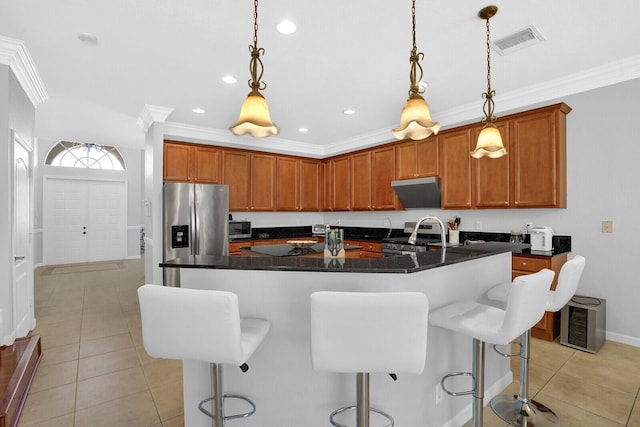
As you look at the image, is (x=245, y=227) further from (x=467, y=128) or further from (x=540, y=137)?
(x=540, y=137)

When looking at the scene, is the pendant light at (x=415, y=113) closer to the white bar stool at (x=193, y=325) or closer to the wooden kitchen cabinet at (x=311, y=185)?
the white bar stool at (x=193, y=325)

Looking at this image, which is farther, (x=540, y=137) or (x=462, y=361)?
(x=540, y=137)

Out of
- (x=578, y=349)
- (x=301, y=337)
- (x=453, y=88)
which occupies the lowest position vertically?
(x=578, y=349)

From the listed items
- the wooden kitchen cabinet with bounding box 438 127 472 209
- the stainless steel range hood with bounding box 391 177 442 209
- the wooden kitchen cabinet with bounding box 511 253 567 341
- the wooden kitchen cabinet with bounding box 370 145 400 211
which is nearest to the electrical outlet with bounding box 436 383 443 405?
the wooden kitchen cabinet with bounding box 511 253 567 341

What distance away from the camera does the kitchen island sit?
1.69 metres

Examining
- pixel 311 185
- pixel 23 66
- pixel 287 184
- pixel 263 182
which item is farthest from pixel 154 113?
pixel 311 185

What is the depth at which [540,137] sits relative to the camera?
349cm

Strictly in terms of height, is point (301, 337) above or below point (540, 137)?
below

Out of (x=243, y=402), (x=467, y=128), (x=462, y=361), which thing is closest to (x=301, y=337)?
(x=243, y=402)

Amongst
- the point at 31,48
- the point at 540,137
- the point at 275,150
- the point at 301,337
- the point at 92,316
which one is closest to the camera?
the point at 301,337

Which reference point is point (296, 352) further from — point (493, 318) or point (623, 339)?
point (623, 339)

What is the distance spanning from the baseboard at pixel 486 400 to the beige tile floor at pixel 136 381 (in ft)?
0.26

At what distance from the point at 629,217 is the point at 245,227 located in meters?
4.67

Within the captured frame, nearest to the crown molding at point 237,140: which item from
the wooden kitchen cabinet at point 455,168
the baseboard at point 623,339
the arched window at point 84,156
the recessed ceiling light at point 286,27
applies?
the wooden kitchen cabinet at point 455,168
